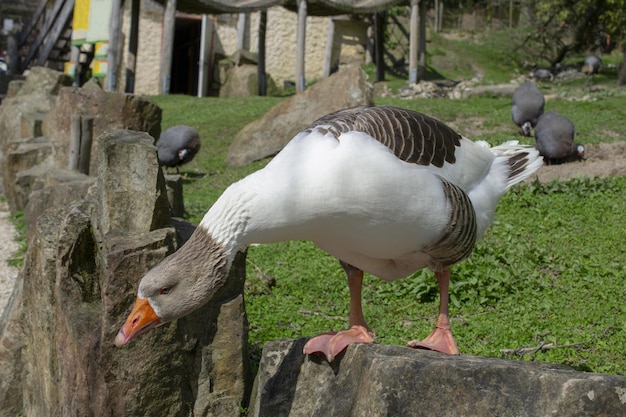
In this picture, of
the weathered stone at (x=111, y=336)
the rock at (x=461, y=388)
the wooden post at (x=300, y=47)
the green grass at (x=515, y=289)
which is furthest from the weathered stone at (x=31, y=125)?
the rock at (x=461, y=388)

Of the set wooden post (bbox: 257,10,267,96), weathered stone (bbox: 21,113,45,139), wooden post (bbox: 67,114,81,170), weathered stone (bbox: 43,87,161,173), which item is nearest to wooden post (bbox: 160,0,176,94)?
wooden post (bbox: 257,10,267,96)

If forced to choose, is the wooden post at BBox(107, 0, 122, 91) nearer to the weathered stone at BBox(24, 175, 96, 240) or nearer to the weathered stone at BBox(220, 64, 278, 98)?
the weathered stone at BBox(220, 64, 278, 98)

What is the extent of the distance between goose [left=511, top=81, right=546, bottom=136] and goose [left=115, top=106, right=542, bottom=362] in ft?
26.9

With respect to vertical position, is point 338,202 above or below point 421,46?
below

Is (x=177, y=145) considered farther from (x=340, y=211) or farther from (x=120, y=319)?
(x=340, y=211)

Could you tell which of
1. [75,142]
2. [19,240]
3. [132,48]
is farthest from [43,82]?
[19,240]

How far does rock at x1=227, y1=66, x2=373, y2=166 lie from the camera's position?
1061cm

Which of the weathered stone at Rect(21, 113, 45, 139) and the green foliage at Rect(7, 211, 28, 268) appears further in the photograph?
the weathered stone at Rect(21, 113, 45, 139)

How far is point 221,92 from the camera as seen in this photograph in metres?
21.8

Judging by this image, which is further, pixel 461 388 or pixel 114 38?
pixel 114 38

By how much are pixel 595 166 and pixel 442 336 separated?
636 cm

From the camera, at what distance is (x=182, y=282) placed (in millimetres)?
3033

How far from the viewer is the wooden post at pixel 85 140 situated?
8922 mm

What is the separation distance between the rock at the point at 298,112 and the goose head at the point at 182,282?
7641 mm
